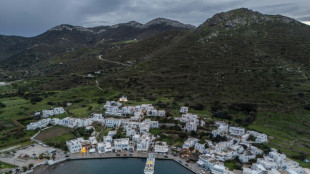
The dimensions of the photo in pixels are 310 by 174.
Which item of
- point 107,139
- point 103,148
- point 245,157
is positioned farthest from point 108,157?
point 245,157

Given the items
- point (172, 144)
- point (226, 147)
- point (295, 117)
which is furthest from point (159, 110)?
point (295, 117)

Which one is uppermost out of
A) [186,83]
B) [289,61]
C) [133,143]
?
[289,61]

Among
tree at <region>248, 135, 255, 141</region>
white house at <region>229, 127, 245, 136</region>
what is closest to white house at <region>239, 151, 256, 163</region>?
tree at <region>248, 135, 255, 141</region>

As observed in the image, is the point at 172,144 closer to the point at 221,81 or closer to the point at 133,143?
the point at 133,143

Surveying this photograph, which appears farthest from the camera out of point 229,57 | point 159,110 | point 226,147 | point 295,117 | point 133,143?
point 229,57

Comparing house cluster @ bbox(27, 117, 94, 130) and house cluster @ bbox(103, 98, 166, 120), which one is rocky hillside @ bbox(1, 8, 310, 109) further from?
house cluster @ bbox(27, 117, 94, 130)

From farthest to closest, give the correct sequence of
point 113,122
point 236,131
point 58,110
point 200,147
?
point 58,110
point 113,122
point 236,131
point 200,147

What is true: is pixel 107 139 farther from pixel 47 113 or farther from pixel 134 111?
pixel 47 113
